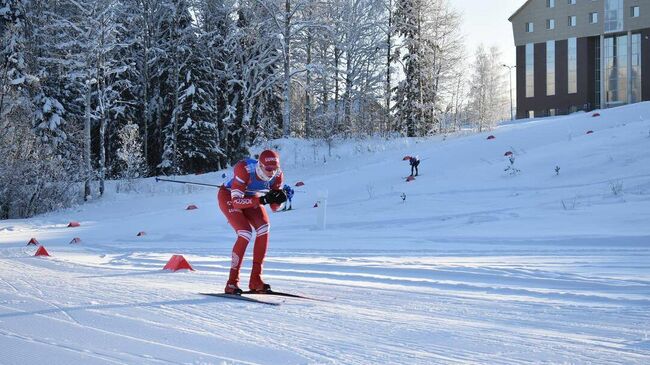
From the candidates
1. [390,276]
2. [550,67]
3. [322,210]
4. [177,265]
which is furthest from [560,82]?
[177,265]

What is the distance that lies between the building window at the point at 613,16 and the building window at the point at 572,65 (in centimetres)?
286

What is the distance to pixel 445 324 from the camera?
17.9 ft

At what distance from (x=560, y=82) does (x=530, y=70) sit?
2969 millimetres

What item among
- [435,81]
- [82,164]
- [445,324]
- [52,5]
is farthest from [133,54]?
[445,324]

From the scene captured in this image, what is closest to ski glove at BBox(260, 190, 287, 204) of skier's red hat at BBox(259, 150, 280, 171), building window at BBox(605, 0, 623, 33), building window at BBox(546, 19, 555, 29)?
skier's red hat at BBox(259, 150, 280, 171)

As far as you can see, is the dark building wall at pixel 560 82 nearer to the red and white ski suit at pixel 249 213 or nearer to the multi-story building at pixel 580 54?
the multi-story building at pixel 580 54

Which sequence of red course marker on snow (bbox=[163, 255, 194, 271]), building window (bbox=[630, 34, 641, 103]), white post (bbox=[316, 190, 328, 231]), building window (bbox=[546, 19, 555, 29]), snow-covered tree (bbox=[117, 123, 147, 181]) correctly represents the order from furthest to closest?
1. building window (bbox=[546, 19, 555, 29])
2. building window (bbox=[630, 34, 641, 103])
3. snow-covered tree (bbox=[117, 123, 147, 181])
4. white post (bbox=[316, 190, 328, 231])
5. red course marker on snow (bbox=[163, 255, 194, 271])

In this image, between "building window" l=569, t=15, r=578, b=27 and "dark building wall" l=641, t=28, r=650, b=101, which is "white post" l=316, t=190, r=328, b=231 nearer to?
"dark building wall" l=641, t=28, r=650, b=101

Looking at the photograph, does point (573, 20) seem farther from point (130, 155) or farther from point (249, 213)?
point (249, 213)

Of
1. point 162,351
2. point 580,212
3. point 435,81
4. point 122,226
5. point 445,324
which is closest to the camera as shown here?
point 162,351

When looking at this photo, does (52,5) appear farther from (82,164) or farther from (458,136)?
(458,136)

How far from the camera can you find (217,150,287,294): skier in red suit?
7.18 meters

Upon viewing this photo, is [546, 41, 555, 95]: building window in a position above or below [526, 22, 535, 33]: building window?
below

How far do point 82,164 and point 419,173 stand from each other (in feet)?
56.1
